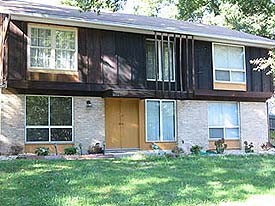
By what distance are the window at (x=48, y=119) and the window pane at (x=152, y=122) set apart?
3618mm

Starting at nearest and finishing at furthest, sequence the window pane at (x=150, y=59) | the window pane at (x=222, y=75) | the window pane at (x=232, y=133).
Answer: the window pane at (x=150, y=59) < the window pane at (x=222, y=75) < the window pane at (x=232, y=133)

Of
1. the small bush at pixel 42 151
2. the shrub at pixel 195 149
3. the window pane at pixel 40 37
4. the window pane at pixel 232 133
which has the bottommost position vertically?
the shrub at pixel 195 149

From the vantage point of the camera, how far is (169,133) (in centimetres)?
1894

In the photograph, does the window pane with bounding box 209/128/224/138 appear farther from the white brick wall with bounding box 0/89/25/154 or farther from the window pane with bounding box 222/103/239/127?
the white brick wall with bounding box 0/89/25/154

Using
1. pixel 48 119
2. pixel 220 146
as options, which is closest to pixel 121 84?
pixel 48 119

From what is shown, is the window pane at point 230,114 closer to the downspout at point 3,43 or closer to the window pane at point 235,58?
the window pane at point 235,58

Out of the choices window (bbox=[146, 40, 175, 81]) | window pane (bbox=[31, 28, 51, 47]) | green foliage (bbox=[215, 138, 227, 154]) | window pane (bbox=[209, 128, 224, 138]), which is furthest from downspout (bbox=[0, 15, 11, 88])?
window pane (bbox=[209, 128, 224, 138])

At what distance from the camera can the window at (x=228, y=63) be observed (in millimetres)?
20330

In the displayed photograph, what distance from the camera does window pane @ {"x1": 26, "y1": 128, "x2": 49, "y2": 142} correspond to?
1614cm

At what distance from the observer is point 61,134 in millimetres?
16703

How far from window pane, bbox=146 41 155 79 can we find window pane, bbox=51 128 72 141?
4.51 m

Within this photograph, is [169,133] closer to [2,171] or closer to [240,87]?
[240,87]

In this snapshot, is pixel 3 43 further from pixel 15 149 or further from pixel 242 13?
pixel 242 13

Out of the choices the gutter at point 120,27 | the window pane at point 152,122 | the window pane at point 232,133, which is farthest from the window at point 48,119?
the window pane at point 232,133
